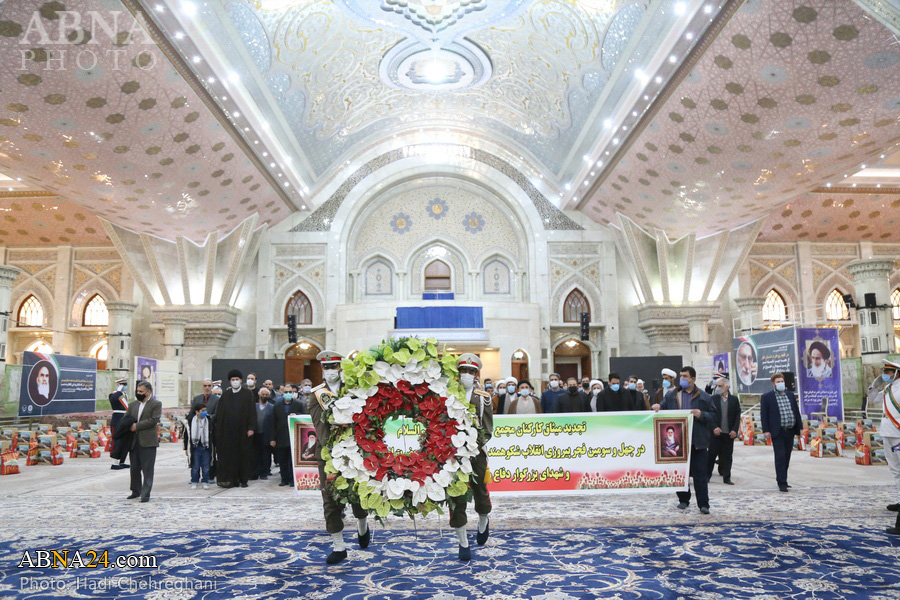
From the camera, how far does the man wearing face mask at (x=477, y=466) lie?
3.82 meters

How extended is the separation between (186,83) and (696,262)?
13453mm

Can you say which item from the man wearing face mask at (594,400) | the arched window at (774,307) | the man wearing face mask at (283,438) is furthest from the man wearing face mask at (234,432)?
the arched window at (774,307)

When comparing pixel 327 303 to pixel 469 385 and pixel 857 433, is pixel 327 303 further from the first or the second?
pixel 469 385

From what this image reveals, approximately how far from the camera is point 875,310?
1165 centimetres

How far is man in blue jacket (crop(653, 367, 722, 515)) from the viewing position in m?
5.20

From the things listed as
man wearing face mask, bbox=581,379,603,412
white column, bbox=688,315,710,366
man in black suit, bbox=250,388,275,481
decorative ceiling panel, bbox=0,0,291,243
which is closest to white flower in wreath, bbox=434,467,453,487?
man in black suit, bbox=250,388,275,481

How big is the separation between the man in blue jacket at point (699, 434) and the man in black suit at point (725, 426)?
0.83 metres

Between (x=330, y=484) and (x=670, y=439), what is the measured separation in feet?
11.2

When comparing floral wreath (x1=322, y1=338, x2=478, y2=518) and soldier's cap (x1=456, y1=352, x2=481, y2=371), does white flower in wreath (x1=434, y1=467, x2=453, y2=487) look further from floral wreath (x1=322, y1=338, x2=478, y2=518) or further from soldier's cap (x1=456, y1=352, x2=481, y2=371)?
soldier's cap (x1=456, y1=352, x2=481, y2=371)

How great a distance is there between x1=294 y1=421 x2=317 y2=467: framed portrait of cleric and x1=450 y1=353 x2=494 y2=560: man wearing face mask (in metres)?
2.51

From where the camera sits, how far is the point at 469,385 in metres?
3.88

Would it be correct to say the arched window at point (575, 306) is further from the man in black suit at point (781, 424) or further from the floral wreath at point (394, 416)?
the floral wreath at point (394, 416)

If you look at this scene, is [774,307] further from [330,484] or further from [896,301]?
[330,484]

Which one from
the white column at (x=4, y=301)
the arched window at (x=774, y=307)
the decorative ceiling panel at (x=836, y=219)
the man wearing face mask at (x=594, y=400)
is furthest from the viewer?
the arched window at (x=774, y=307)
